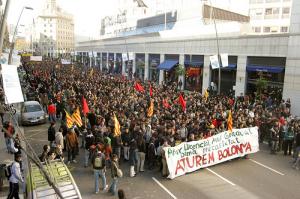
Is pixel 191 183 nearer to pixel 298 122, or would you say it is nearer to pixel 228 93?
pixel 298 122

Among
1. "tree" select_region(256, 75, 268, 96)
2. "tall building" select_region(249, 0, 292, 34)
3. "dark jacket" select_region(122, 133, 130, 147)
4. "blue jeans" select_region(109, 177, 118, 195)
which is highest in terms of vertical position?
"tall building" select_region(249, 0, 292, 34)

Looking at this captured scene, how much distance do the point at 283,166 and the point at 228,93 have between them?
1935 cm

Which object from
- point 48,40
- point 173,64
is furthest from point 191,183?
point 48,40

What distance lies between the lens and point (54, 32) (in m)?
174

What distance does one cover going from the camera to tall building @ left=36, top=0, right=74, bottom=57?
164000 millimetres

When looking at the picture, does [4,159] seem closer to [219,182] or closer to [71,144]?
[71,144]

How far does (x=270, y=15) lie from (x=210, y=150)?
4596 centimetres

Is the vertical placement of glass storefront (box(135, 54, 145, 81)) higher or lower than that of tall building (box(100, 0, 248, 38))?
lower

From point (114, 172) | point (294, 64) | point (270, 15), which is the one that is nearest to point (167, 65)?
point (294, 64)

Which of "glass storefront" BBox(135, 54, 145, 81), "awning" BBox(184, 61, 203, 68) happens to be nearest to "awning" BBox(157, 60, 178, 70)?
"awning" BBox(184, 61, 203, 68)

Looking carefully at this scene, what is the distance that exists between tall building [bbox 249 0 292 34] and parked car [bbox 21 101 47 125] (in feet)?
135

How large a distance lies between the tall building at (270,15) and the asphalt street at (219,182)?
1650 inches

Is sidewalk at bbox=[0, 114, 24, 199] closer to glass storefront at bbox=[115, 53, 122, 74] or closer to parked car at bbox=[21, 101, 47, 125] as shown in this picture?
parked car at bbox=[21, 101, 47, 125]

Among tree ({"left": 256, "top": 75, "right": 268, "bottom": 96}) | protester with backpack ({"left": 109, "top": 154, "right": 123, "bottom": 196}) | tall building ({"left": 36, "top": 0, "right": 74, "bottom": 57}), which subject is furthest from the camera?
tall building ({"left": 36, "top": 0, "right": 74, "bottom": 57})
